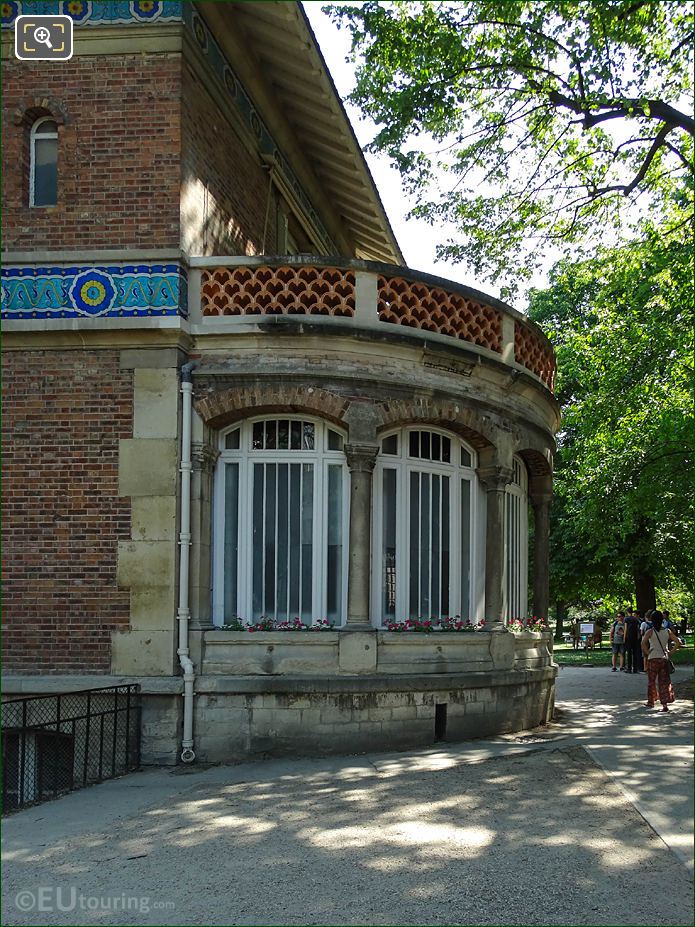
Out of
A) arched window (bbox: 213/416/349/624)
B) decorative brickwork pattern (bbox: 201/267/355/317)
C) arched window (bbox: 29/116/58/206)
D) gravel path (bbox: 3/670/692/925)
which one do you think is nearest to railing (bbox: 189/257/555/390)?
decorative brickwork pattern (bbox: 201/267/355/317)

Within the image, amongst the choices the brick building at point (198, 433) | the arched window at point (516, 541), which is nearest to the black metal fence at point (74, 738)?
the brick building at point (198, 433)

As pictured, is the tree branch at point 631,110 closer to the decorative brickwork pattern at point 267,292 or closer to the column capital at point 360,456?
the decorative brickwork pattern at point 267,292

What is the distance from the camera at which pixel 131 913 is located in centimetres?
579

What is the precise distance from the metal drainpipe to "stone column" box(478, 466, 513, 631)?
147 inches

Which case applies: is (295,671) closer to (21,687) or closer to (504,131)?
(21,687)

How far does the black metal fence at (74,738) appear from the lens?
396 inches

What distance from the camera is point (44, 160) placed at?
1141cm

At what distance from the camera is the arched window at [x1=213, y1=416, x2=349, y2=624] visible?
1134 centimetres

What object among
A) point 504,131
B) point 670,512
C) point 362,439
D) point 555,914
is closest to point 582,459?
point 670,512

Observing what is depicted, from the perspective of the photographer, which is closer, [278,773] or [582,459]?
[278,773]

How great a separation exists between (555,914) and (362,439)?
620 cm

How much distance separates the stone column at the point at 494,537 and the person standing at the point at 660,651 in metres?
3.11

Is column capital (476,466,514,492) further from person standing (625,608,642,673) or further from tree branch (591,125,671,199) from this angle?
person standing (625,608,642,673)

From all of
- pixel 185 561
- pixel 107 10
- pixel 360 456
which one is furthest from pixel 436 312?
pixel 107 10
